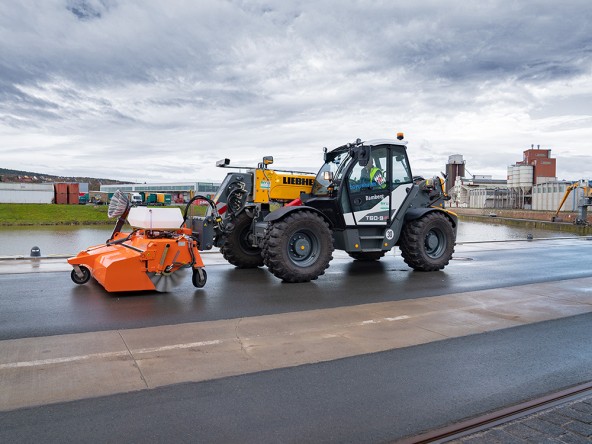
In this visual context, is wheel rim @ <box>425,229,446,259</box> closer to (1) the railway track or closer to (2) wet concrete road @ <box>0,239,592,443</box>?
(2) wet concrete road @ <box>0,239,592,443</box>

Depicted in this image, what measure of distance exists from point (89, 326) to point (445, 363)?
395cm

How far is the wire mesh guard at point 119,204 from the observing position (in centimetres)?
880

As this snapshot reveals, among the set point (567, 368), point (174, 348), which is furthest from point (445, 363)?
point (174, 348)

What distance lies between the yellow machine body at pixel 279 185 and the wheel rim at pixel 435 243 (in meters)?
2.94

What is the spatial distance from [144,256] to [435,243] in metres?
6.68

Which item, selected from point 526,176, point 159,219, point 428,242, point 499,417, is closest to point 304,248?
point 159,219

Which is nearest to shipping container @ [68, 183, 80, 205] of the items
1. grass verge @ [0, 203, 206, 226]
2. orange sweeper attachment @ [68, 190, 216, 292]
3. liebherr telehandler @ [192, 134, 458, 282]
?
grass verge @ [0, 203, 206, 226]

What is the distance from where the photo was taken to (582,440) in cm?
329

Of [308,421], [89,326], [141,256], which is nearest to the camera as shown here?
[308,421]

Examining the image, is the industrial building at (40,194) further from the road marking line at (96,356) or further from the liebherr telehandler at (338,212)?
the road marking line at (96,356)

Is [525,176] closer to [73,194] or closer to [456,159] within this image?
[456,159]

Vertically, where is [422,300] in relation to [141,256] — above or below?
below

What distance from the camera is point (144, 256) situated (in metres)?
7.54

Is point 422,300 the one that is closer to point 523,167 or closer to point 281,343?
point 281,343
